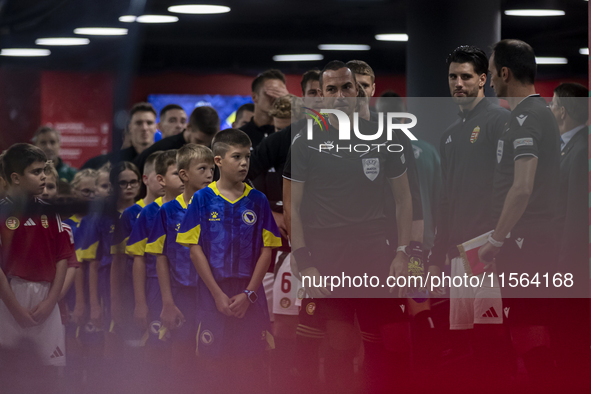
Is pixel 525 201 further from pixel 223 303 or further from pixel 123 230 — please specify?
pixel 123 230

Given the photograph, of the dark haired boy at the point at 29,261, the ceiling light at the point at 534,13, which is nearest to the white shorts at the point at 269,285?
the dark haired boy at the point at 29,261

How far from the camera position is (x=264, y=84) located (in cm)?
309

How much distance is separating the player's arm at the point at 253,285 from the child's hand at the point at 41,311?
703 mm

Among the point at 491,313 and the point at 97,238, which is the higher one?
the point at 97,238

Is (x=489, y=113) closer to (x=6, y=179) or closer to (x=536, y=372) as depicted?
(x=536, y=372)

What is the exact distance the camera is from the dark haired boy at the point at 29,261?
2.56 m

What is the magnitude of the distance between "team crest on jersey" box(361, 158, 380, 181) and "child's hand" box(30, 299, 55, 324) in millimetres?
1323

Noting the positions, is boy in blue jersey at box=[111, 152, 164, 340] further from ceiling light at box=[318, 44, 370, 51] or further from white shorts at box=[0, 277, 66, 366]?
ceiling light at box=[318, 44, 370, 51]

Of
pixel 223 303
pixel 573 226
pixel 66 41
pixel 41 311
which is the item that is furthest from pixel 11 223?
pixel 573 226

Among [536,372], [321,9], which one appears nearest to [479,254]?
[536,372]

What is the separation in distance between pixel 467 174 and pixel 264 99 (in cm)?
101

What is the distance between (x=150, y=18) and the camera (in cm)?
274

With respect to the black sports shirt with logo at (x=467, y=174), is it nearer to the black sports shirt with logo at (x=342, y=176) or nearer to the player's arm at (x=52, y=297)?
the black sports shirt with logo at (x=342, y=176)

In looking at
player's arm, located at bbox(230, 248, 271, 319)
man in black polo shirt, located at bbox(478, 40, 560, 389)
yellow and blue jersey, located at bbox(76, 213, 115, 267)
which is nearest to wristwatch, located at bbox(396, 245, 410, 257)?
man in black polo shirt, located at bbox(478, 40, 560, 389)
